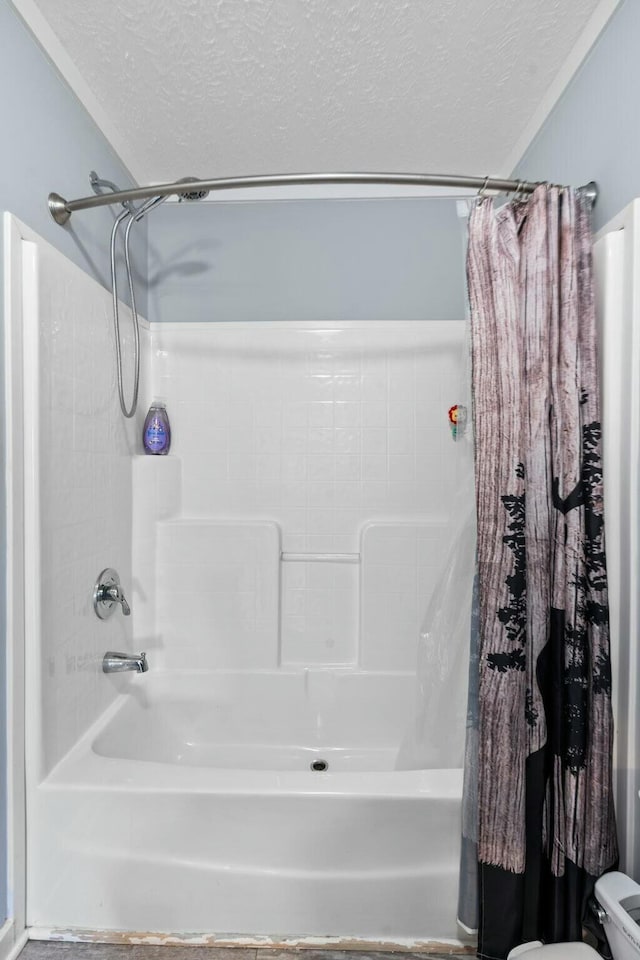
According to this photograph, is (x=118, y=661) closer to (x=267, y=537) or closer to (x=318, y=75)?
(x=267, y=537)

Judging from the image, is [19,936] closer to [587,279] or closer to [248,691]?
[248,691]

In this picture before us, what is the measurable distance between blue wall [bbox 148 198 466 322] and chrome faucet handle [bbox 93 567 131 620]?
1140 mm

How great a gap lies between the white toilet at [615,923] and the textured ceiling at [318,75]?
6.19ft

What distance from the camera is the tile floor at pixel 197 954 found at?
123 cm

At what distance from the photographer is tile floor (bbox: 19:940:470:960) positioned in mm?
1228

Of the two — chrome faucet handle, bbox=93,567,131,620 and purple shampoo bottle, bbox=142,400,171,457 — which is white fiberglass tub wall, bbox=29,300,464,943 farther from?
chrome faucet handle, bbox=93,567,131,620

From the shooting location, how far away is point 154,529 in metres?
2.09

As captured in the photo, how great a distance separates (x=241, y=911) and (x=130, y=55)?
2.25 meters

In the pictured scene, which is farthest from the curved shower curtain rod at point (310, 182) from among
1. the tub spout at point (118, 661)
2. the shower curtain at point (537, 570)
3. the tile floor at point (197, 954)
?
the tile floor at point (197, 954)

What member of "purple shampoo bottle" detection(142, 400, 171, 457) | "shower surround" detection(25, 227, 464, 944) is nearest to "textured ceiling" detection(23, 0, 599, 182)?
"shower surround" detection(25, 227, 464, 944)

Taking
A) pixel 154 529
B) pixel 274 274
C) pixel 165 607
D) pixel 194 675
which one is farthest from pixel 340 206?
pixel 194 675

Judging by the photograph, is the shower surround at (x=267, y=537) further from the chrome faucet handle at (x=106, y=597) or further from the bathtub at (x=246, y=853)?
the bathtub at (x=246, y=853)

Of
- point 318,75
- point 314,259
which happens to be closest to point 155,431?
point 314,259

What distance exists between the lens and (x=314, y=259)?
216cm
